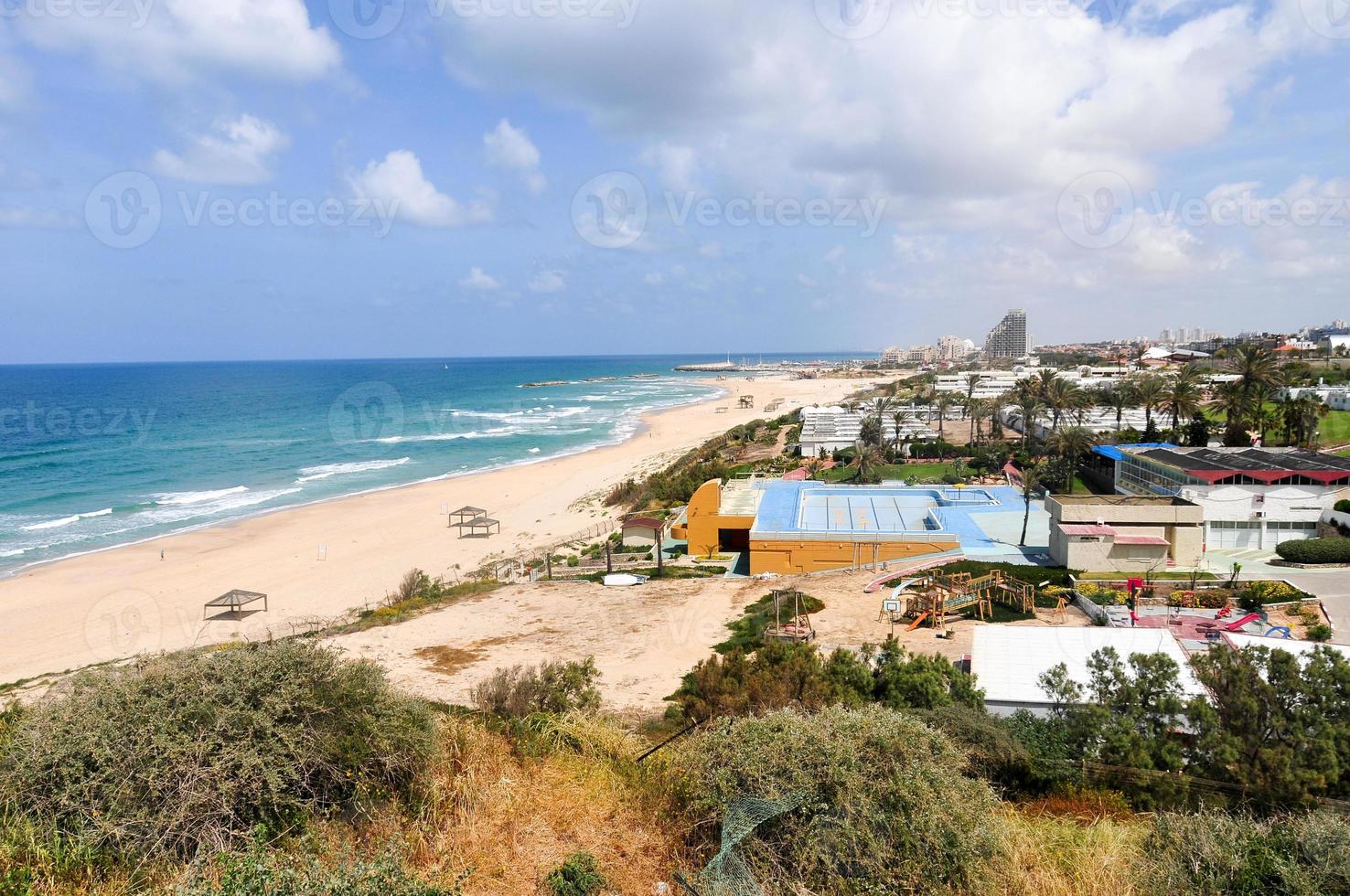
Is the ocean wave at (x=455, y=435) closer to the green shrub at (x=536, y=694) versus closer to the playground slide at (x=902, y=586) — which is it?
the playground slide at (x=902, y=586)

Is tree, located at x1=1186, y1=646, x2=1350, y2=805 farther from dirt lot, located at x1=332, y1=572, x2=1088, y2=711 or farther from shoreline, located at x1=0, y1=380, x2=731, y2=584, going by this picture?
shoreline, located at x1=0, y1=380, x2=731, y2=584

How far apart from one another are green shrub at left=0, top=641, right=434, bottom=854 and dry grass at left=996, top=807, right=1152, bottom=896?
5861 mm

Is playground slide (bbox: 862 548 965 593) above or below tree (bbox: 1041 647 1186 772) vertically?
below

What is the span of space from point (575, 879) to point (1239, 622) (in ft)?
57.2

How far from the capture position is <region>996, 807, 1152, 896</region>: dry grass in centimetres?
616

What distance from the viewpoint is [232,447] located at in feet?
217

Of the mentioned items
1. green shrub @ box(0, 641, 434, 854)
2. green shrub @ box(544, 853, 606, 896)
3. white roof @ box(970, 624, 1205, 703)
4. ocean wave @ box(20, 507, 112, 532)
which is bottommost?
ocean wave @ box(20, 507, 112, 532)

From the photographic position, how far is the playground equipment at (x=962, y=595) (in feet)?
64.1

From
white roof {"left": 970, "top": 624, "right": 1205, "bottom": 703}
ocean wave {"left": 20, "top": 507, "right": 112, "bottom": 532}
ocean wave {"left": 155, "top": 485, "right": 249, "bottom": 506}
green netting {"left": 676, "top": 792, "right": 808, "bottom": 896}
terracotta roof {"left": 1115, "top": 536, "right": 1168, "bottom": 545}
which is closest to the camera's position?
green netting {"left": 676, "top": 792, "right": 808, "bottom": 896}

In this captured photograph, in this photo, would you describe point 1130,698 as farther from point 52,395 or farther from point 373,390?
point 52,395

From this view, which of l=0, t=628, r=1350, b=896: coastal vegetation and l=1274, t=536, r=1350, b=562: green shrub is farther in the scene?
l=1274, t=536, r=1350, b=562: green shrub

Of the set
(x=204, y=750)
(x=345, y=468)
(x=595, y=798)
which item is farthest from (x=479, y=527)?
(x=204, y=750)

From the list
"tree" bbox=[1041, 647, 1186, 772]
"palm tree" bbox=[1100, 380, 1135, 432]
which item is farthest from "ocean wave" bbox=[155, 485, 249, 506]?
"palm tree" bbox=[1100, 380, 1135, 432]

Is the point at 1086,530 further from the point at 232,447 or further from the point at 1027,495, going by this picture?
the point at 232,447
